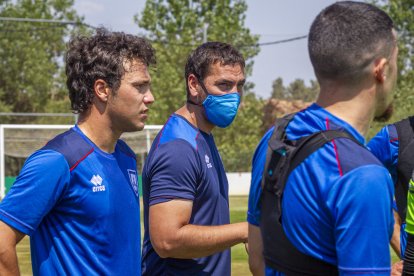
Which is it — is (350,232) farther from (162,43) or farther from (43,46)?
(43,46)

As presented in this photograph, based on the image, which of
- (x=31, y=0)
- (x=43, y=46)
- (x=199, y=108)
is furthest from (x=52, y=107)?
(x=199, y=108)

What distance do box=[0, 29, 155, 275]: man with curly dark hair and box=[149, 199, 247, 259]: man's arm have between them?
12 centimetres

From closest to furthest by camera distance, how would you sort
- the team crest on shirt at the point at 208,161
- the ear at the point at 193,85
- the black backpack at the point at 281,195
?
the black backpack at the point at 281,195
the team crest on shirt at the point at 208,161
the ear at the point at 193,85

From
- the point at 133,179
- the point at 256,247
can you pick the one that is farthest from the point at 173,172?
the point at 256,247

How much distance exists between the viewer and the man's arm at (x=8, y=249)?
3621 millimetres

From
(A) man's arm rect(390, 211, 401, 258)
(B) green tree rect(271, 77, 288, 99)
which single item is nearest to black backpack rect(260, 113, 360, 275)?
(A) man's arm rect(390, 211, 401, 258)

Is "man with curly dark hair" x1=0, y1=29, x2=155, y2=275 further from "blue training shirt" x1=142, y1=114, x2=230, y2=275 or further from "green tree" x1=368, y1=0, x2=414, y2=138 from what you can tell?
"green tree" x1=368, y1=0, x2=414, y2=138

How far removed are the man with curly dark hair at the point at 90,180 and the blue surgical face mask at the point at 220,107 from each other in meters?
0.47

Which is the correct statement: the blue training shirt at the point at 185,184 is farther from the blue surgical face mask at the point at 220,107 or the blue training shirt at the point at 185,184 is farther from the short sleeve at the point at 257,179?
the short sleeve at the point at 257,179

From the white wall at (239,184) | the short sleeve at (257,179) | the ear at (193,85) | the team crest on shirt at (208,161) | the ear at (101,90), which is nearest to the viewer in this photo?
the short sleeve at (257,179)

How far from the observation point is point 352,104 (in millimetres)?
2629

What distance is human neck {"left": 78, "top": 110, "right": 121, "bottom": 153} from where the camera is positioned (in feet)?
13.3

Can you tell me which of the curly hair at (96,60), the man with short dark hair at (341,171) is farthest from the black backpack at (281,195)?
the curly hair at (96,60)

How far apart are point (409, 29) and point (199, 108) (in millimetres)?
38321
